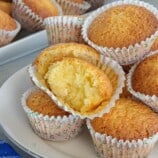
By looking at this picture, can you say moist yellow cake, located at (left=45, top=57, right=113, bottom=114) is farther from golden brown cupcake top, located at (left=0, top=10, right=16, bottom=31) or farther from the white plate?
golden brown cupcake top, located at (left=0, top=10, right=16, bottom=31)

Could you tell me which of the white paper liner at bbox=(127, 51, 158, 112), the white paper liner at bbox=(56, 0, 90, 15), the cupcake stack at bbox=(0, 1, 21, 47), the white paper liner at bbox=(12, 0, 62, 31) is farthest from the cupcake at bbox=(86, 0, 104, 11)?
the white paper liner at bbox=(127, 51, 158, 112)

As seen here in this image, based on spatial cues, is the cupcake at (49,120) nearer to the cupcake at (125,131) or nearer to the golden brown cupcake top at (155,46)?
the cupcake at (125,131)

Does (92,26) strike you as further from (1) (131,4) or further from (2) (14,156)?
(2) (14,156)

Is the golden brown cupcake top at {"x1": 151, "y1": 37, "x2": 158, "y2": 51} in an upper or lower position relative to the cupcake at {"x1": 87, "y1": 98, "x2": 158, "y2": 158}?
upper

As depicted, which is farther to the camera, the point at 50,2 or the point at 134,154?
the point at 50,2

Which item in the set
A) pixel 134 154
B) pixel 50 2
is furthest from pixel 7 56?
pixel 134 154

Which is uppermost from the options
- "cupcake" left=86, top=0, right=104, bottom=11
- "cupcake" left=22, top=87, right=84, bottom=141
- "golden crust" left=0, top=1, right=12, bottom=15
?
"cupcake" left=22, top=87, right=84, bottom=141

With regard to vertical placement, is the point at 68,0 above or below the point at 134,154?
below
